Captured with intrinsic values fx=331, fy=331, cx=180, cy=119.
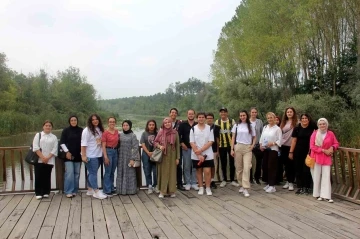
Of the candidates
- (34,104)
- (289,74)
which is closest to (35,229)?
(289,74)

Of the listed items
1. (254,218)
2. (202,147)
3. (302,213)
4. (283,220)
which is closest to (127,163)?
(202,147)

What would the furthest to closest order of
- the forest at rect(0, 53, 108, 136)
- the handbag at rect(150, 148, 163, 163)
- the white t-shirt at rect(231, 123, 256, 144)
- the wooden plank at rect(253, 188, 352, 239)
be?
the forest at rect(0, 53, 108, 136) < the white t-shirt at rect(231, 123, 256, 144) < the handbag at rect(150, 148, 163, 163) < the wooden plank at rect(253, 188, 352, 239)

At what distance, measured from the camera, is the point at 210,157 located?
203 inches

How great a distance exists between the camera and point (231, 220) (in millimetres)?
3893

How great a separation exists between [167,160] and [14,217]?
2.15 m

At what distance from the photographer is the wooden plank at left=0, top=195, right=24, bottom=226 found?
405 cm

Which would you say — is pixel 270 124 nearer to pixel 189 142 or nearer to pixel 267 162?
pixel 267 162

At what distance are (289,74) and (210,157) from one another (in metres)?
15.5

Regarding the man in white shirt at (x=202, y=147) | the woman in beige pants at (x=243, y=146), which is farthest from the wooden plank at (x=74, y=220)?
the woman in beige pants at (x=243, y=146)

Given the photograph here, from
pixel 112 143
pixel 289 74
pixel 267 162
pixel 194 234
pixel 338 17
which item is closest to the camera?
pixel 194 234

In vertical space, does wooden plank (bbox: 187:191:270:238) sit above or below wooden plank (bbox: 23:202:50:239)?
below

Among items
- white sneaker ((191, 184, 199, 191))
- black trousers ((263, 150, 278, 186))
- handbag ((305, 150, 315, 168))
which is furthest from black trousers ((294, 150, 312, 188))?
white sneaker ((191, 184, 199, 191))

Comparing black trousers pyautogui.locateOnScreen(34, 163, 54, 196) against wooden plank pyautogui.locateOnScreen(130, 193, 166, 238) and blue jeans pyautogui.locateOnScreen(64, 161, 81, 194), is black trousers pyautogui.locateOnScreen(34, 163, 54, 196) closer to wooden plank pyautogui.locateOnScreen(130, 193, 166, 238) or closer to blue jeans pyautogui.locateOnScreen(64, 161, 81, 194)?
blue jeans pyautogui.locateOnScreen(64, 161, 81, 194)

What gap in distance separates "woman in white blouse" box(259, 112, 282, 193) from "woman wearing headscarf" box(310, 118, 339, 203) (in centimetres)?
55
